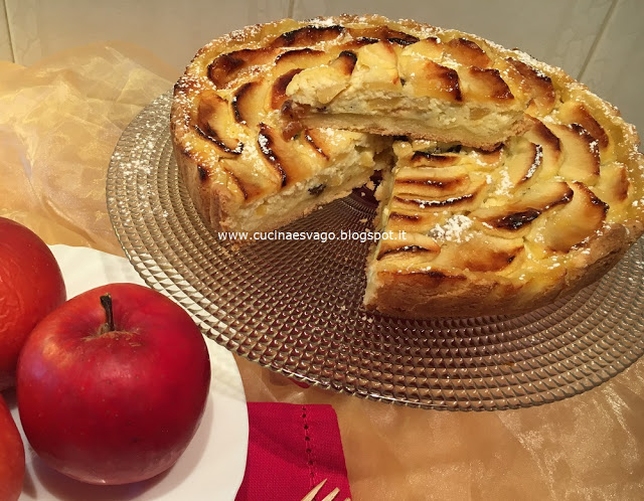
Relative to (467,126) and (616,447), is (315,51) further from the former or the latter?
(616,447)

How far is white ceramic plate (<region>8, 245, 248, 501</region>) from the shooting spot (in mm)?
975

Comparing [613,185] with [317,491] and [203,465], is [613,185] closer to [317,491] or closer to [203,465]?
[317,491]

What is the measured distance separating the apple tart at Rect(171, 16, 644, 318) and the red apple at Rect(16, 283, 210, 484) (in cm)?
44

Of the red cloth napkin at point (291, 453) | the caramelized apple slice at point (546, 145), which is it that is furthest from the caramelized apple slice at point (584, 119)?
the red cloth napkin at point (291, 453)

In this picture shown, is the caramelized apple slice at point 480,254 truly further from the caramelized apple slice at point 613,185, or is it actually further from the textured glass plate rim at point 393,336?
the caramelized apple slice at point 613,185

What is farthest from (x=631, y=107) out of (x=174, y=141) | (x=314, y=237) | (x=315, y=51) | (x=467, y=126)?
(x=174, y=141)

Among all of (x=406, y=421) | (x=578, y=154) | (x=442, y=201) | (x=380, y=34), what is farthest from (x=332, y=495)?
(x=380, y=34)

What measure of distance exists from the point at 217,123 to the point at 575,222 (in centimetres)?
84

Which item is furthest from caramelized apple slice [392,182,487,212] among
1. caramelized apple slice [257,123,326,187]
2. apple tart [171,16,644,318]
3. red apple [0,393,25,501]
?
red apple [0,393,25,501]

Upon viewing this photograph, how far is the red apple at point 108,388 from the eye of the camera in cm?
87

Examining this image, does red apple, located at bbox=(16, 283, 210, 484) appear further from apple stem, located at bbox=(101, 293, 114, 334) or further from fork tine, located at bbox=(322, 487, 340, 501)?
fork tine, located at bbox=(322, 487, 340, 501)

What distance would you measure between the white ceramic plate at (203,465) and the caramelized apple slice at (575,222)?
2.39 ft

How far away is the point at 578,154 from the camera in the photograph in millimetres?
1525

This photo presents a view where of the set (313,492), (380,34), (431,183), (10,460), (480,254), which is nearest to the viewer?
(10,460)
